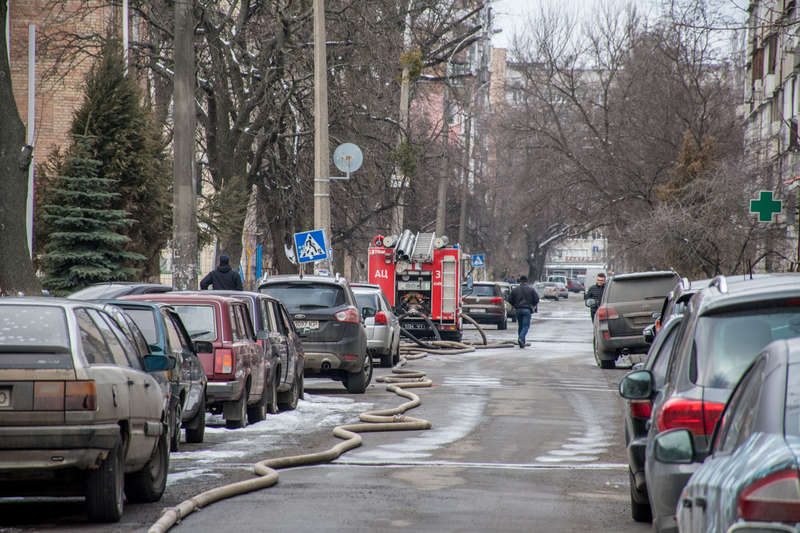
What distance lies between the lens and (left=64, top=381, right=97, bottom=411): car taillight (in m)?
8.04

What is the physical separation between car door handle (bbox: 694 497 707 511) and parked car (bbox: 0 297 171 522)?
14.6 feet

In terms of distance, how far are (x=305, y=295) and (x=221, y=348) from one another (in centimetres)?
607

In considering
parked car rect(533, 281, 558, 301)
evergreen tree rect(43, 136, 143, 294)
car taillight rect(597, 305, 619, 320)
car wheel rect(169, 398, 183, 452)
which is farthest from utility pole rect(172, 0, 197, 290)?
parked car rect(533, 281, 558, 301)

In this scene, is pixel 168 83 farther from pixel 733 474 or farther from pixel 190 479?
pixel 733 474

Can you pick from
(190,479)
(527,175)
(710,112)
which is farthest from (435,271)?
(190,479)

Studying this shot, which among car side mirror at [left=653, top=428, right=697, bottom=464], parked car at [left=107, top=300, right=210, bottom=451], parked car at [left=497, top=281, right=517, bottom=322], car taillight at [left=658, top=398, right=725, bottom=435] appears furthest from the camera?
parked car at [left=497, top=281, right=517, bottom=322]

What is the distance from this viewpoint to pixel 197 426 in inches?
507

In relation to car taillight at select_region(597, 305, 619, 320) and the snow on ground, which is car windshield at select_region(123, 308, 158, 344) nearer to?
the snow on ground

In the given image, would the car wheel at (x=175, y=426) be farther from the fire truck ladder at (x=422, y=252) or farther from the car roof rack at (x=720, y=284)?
the fire truck ladder at (x=422, y=252)

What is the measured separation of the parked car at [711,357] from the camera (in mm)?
6375

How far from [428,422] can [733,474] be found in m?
10.9

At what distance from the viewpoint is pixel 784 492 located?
12.4 ft

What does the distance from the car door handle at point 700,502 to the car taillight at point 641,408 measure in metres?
3.96

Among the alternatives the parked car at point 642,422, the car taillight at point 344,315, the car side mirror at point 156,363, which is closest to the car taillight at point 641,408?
the parked car at point 642,422
